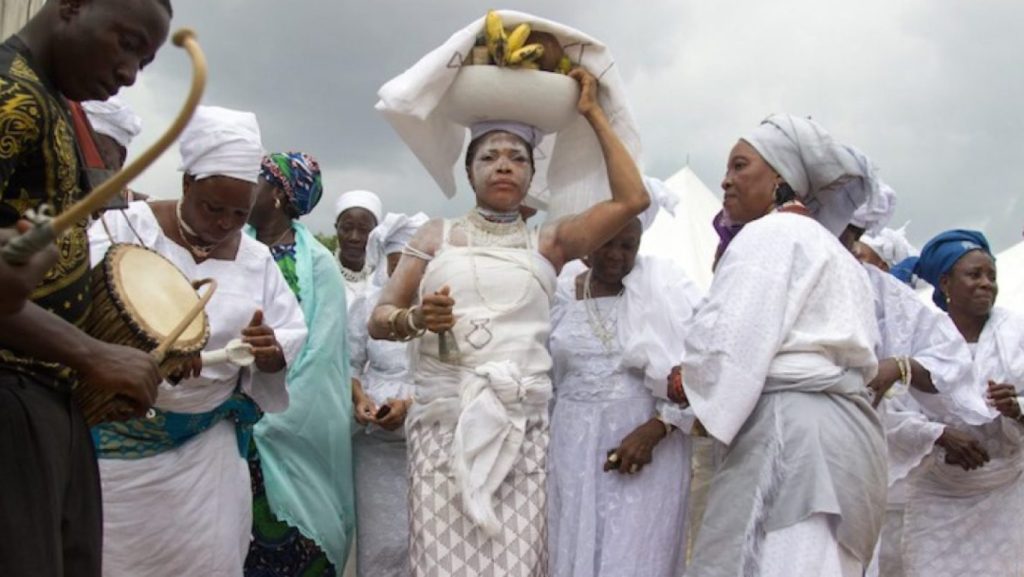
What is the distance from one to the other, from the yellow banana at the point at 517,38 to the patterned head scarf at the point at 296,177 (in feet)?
6.27

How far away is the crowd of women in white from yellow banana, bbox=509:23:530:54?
0.30 metres

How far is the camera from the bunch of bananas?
4461 millimetres

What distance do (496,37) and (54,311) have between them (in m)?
2.25

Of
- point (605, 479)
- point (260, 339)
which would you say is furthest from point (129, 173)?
point (605, 479)

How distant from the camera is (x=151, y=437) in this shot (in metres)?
4.45

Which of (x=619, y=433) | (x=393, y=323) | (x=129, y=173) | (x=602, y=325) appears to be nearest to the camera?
(x=129, y=173)

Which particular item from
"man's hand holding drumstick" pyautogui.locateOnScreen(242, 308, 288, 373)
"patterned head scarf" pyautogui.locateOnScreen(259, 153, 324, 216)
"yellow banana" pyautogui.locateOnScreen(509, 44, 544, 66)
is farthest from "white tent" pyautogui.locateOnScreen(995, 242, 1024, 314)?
"man's hand holding drumstick" pyautogui.locateOnScreen(242, 308, 288, 373)

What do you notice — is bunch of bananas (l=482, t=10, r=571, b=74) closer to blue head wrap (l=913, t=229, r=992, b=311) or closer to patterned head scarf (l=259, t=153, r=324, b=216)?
patterned head scarf (l=259, t=153, r=324, b=216)

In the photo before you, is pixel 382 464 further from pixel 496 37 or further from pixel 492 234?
pixel 496 37

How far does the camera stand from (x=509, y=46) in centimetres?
447

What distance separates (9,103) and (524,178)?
93.8 inches

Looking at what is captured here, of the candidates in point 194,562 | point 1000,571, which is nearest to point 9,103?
point 194,562

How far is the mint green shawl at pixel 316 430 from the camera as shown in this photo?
5578 millimetres

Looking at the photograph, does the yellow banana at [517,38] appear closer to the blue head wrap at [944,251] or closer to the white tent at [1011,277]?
the blue head wrap at [944,251]
